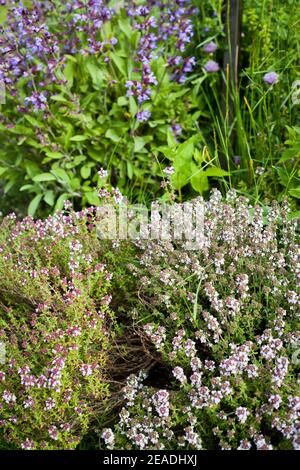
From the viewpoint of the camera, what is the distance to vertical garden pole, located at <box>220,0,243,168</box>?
3637 mm

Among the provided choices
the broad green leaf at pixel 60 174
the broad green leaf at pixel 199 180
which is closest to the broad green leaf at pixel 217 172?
the broad green leaf at pixel 199 180

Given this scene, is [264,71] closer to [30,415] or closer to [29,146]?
[29,146]

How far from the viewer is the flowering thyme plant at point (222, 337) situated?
82.7 inches

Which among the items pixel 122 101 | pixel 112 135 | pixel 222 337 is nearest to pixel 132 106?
pixel 122 101

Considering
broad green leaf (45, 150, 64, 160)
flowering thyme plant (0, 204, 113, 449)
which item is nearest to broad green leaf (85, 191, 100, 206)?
broad green leaf (45, 150, 64, 160)

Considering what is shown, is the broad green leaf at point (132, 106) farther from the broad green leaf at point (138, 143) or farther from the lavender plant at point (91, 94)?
the broad green leaf at point (138, 143)

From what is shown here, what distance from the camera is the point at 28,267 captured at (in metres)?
2.80

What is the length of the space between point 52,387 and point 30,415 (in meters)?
0.20

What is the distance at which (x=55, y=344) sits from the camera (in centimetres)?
229

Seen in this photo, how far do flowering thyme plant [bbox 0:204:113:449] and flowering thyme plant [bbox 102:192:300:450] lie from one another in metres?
0.15

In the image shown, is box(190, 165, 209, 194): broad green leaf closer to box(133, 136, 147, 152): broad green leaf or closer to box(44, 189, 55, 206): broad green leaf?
box(133, 136, 147, 152): broad green leaf

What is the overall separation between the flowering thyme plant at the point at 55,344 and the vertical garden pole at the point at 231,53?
1.33m

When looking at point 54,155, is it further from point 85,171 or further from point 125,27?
point 125,27

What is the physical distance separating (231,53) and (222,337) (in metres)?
1.96
